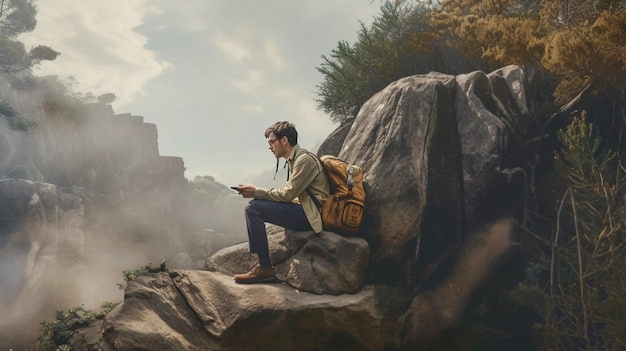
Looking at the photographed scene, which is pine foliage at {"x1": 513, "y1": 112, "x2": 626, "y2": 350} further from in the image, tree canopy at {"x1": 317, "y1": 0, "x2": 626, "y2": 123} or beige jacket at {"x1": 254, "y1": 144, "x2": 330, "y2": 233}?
beige jacket at {"x1": 254, "y1": 144, "x2": 330, "y2": 233}

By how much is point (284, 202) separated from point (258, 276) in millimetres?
1146

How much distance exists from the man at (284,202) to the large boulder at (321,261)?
0.79 ft

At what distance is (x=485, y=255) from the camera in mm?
6914

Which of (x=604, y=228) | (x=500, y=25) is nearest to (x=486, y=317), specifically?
(x=604, y=228)

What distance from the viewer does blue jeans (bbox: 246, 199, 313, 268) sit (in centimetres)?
610

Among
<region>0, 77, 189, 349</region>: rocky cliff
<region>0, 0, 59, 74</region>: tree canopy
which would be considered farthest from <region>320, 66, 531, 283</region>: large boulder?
<region>0, 0, 59, 74</region>: tree canopy

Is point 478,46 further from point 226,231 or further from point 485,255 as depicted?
point 226,231

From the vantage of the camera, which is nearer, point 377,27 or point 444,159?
point 444,159

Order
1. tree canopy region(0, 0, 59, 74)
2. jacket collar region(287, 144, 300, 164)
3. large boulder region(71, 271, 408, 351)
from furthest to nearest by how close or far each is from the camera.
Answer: tree canopy region(0, 0, 59, 74) < jacket collar region(287, 144, 300, 164) < large boulder region(71, 271, 408, 351)

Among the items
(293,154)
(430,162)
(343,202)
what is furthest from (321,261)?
(430,162)

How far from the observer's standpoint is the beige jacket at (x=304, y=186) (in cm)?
602

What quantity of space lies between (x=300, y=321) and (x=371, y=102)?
4.53 metres

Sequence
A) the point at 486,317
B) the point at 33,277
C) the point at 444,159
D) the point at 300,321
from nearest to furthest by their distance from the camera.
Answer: the point at 300,321, the point at 486,317, the point at 444,159, the point at 33,277

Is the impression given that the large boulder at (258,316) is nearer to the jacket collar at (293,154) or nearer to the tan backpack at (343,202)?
the tan backpack at (343,202)
